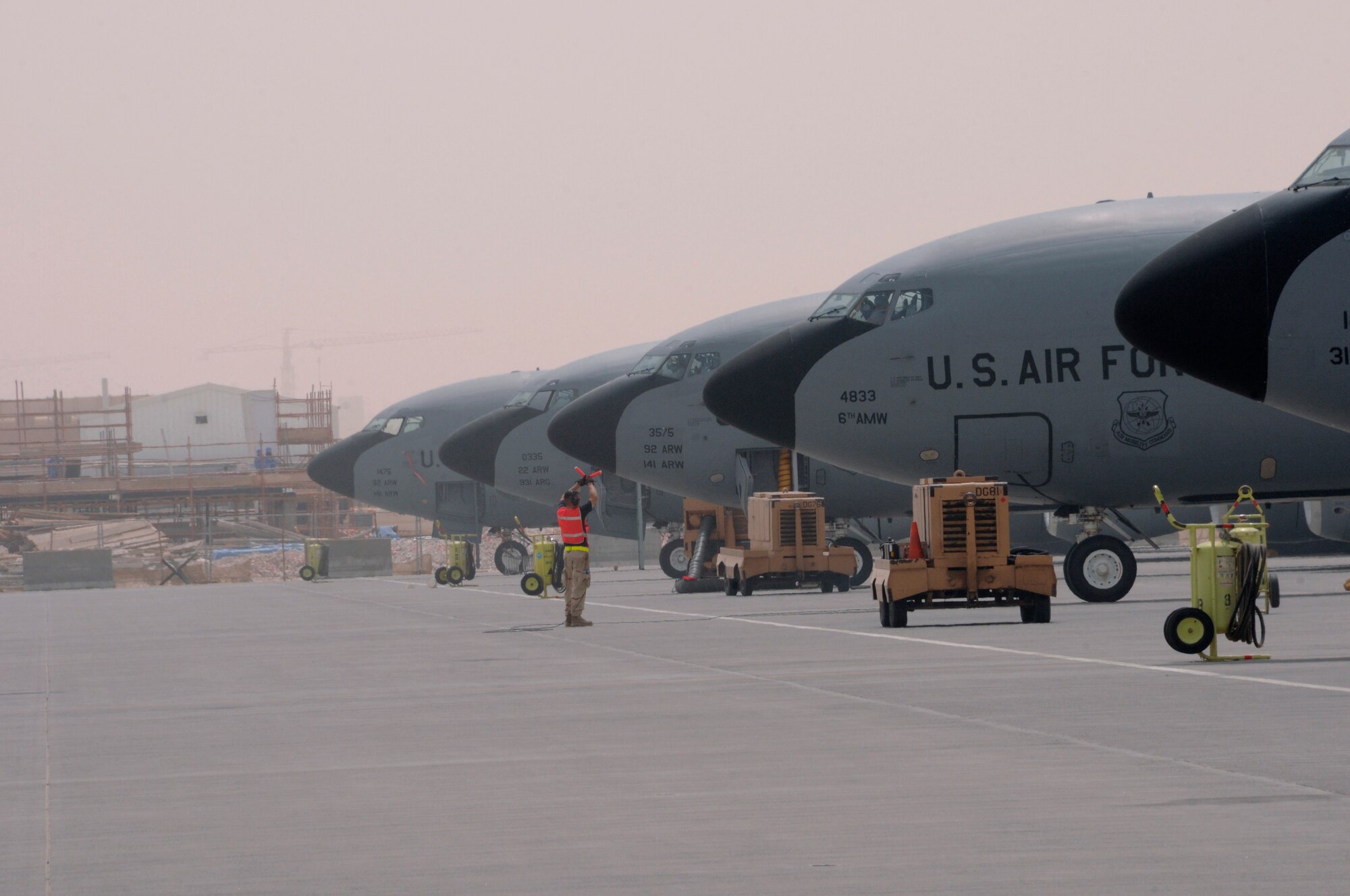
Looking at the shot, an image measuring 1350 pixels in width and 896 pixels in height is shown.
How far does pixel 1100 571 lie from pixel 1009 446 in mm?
2407

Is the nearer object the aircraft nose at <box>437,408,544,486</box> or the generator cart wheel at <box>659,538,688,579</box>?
the generator cart wheel at <box>659,538,688,579</box>

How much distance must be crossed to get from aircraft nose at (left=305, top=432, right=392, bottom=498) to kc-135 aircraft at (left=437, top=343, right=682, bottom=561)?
721 cm

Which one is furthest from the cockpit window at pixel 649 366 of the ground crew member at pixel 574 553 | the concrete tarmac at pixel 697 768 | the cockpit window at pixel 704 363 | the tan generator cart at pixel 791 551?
the concrete tarmac at pixel 697 768

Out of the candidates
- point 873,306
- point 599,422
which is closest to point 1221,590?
point 873,306

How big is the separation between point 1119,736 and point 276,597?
117 ft

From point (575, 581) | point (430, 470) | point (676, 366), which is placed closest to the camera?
point (575, 581)

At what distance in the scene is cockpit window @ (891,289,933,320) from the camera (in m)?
29.6

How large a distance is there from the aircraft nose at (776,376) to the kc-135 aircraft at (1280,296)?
8815 mm

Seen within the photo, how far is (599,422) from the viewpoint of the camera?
40812mm

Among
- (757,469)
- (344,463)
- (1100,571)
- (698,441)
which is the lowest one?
(1100,571)

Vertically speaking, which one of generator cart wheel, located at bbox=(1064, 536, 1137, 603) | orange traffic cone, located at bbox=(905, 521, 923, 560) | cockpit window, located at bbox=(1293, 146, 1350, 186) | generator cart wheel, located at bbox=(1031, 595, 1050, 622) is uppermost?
cockpit window, located at bbox=(1293, 146, 1350, 186)

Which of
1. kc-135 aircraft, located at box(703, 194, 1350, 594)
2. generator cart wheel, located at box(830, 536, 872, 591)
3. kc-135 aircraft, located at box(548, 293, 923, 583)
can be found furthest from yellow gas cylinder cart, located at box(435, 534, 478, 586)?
kc-135 aircraft, located at box(703, 194, 1350, 594)

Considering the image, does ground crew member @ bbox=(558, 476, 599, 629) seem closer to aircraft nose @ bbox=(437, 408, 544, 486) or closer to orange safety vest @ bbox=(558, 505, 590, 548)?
orange safety vest @ bbox=(558, 505, 590, 548)

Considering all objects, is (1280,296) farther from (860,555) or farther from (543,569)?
(543,569)
